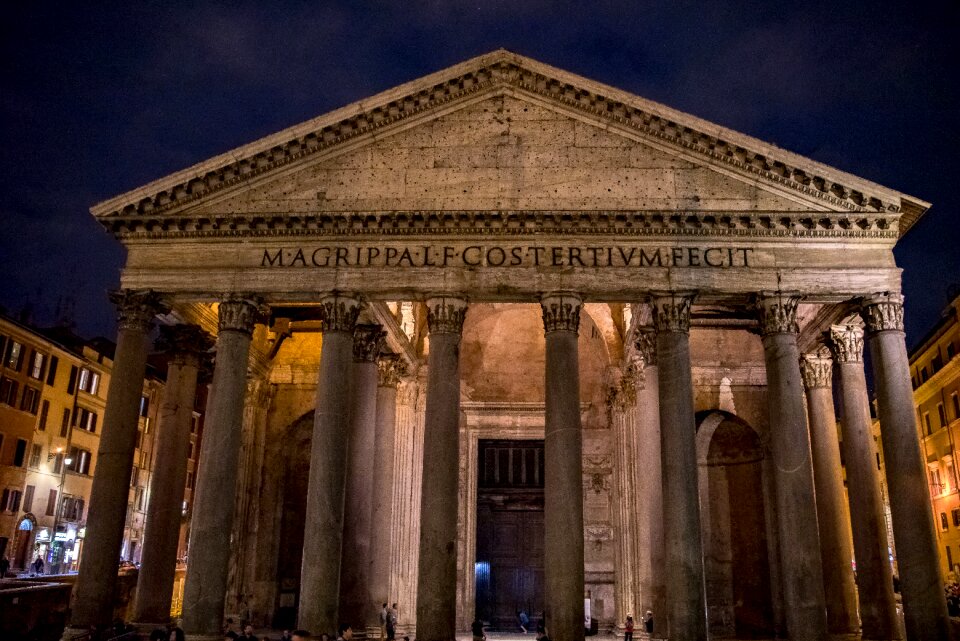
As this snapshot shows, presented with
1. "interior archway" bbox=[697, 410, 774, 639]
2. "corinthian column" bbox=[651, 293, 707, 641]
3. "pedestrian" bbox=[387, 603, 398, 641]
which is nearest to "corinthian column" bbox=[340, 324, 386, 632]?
"pedestrian" bbox=[387, 603, 398, 641]

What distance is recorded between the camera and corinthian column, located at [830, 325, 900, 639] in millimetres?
16359

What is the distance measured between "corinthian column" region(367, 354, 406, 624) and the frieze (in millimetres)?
5786

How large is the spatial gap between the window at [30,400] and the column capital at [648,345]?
1005 inches

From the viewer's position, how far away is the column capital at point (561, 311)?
15672mm

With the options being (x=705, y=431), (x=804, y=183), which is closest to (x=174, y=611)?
(x=705, y=431)

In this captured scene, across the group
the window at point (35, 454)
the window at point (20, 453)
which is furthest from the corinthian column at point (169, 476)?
the window at point (35, 454)

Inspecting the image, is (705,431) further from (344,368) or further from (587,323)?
(344,368)

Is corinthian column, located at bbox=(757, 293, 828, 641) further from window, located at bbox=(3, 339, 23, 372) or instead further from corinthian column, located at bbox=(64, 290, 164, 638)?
window, located at bbox=(3, 339, 23, 372)

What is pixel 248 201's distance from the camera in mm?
16844

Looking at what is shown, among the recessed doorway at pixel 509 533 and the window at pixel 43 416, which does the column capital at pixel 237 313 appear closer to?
the recessed doorway at pixel 509 533

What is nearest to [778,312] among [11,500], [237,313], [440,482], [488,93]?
[440,482]

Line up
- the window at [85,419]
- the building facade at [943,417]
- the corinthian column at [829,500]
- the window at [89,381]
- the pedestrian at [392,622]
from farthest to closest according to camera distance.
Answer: the window at [89,381] → the window at [85,419] → the building facade at [943,417] → the pedestrian at [392,622] → the corinthian column at [829,500]

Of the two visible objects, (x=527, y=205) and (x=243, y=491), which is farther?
(x=243, y=491)

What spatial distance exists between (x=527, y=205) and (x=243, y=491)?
1170cm
